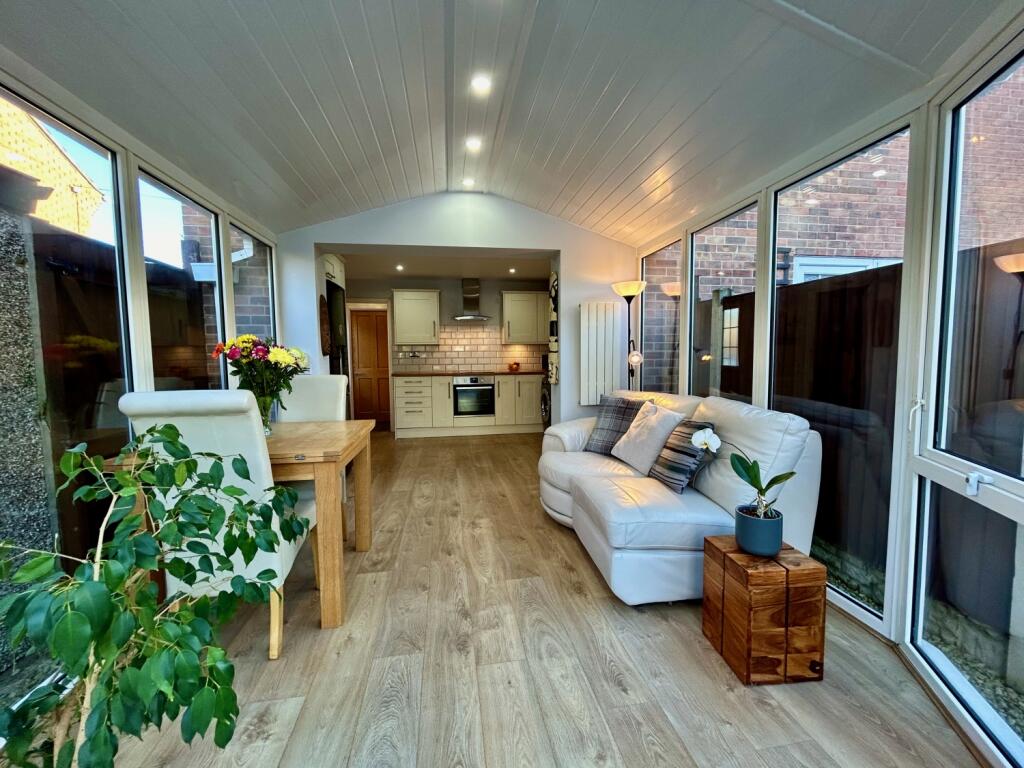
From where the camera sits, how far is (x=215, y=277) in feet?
9.37

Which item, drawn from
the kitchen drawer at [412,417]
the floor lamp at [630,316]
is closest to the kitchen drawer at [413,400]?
the kitchen drawer at [412,417]

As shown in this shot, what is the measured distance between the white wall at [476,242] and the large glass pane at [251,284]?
127mm

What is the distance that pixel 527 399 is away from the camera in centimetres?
615

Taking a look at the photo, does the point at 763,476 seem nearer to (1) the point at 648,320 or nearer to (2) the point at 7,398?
(1) the point at 648,320

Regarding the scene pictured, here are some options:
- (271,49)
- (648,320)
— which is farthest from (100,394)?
(648,320)

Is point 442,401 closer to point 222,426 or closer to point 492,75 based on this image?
point 492,75

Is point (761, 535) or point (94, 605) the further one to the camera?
point (761, 535)

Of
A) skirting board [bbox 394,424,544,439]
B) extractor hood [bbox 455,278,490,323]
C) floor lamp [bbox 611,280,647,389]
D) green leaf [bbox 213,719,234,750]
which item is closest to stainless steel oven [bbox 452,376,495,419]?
skirting board [bbox 394,424,544,439]

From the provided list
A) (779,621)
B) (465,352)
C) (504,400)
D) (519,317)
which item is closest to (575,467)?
(779,621)

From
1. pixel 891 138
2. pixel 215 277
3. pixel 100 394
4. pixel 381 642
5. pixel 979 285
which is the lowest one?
pixel 381 642

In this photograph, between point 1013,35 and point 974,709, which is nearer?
point 1013,35

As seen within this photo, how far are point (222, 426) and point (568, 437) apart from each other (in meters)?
2.23

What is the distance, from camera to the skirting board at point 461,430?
5.97 metres

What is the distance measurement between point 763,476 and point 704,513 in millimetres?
301
